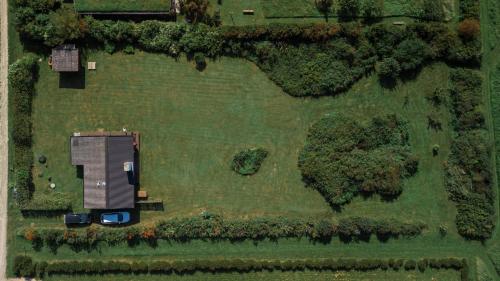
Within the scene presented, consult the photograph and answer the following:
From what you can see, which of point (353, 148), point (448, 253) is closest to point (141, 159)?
point (353, 148)

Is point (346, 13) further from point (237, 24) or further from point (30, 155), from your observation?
point (30, 155)

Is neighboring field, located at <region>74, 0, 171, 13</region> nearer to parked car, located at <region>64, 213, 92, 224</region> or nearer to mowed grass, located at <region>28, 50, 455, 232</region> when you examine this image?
mowed grass, located at <region>28, 50, 455, 232</region>

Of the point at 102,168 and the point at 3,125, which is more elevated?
the point at 3,125

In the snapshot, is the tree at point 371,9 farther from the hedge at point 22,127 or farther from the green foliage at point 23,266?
the green foliage at point 23,266

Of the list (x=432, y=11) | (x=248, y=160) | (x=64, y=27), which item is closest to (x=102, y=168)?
(x=64, y=27)

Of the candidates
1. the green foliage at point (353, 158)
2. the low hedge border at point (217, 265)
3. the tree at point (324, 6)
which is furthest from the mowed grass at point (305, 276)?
the tree at point (324, 6)

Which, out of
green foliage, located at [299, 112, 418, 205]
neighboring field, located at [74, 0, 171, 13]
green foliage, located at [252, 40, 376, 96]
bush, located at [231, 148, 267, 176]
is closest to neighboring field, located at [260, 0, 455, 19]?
green foliage, located at [252, 40, 376, 96]

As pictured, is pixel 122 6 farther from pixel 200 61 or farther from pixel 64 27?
pixel 200 61
